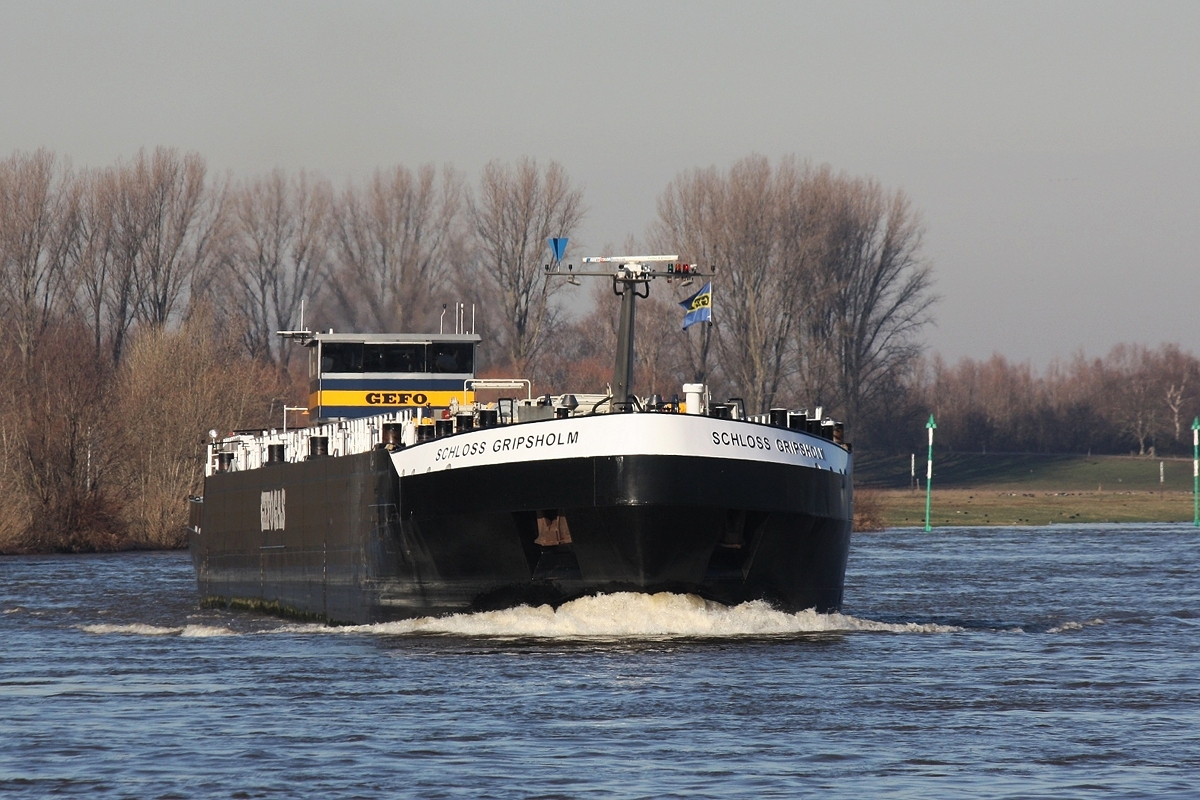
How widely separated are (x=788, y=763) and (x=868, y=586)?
82.9ft

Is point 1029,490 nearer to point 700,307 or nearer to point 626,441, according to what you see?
point 700,307

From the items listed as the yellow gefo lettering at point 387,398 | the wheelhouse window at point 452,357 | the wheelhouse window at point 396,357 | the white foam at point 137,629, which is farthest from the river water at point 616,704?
the wheelhouse window at point 452,357

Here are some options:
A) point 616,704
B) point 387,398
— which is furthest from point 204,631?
point 616,704

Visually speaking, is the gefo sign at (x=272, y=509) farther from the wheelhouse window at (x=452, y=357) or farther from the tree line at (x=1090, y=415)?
the tree line at (x=1090, y=415)

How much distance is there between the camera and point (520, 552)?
81.1 feet

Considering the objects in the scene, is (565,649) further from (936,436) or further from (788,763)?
(936,436)

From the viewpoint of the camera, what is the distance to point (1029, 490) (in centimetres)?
10275

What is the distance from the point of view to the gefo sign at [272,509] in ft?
110

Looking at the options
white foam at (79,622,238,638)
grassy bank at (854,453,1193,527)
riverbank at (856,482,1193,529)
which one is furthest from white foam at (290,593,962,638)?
riverbank at (856,482,1193,529)

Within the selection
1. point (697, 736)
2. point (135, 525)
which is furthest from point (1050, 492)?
point (697, 736)

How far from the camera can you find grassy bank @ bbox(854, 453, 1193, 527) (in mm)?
84312

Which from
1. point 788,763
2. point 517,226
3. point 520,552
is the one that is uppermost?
point 517,226

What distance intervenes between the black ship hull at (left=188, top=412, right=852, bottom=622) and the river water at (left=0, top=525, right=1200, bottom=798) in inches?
16.5

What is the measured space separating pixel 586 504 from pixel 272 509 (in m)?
12.3
